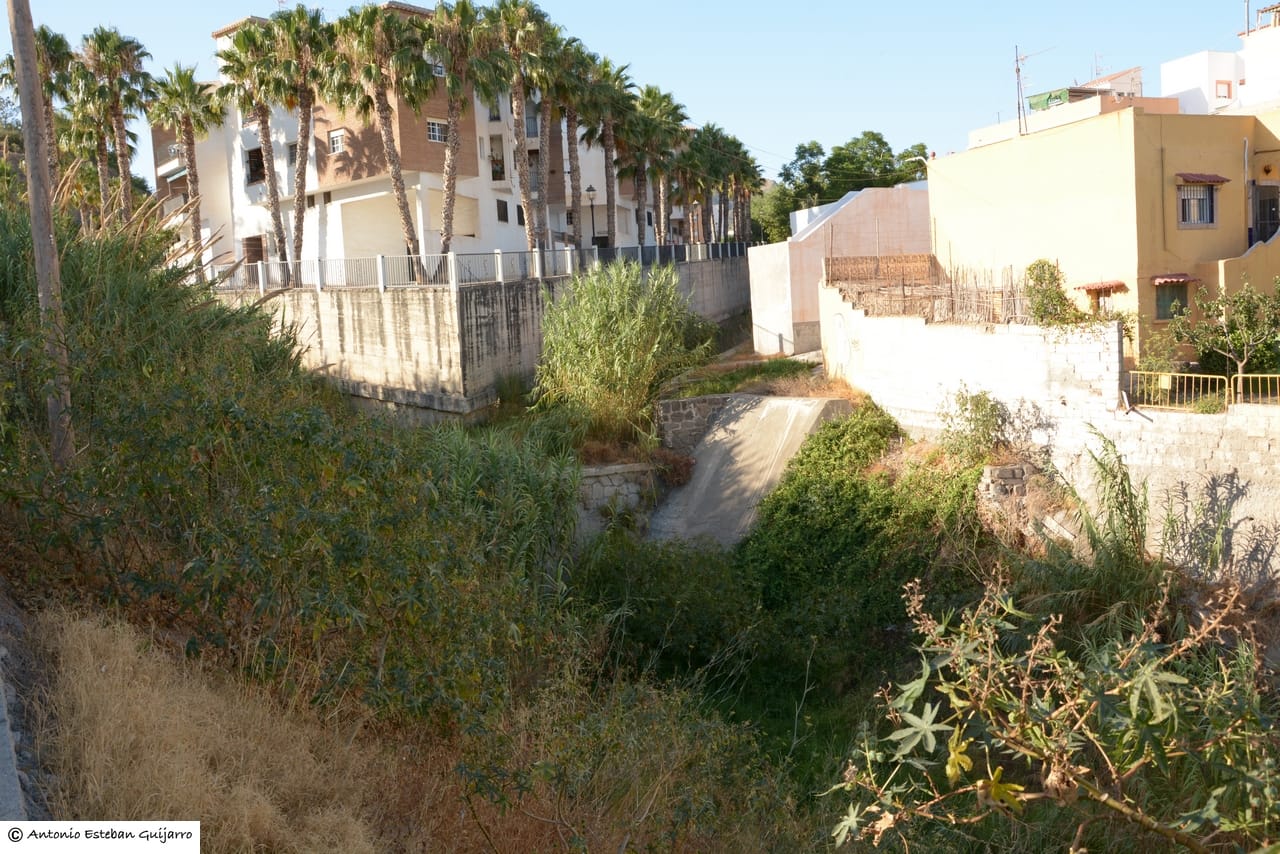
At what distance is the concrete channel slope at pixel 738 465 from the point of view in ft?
53.0

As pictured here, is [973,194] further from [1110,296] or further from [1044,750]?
[1044,750]

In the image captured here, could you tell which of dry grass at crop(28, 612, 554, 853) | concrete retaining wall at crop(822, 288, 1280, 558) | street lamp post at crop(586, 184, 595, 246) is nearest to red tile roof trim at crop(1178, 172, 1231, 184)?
concrete retaining wall at crop(822, 288, 1280, 558)

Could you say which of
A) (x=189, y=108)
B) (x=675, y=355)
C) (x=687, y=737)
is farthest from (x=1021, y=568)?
(x=189, y=108)

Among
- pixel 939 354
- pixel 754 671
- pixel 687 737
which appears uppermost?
pixel 939 354

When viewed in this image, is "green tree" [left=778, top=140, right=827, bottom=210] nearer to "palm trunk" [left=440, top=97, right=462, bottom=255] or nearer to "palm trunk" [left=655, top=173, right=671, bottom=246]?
"palm trunk" [left=655, top=173, right=671, bottom=246]

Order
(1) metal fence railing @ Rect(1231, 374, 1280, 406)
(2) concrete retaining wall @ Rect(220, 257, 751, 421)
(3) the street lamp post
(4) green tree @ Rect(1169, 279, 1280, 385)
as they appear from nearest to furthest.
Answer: (1) metal fence railing @ Rect(1231, 374, 1280, 406), (4) green tree @ Rect(1169, 279, 1280, 385), (2) concrete retaining wall @ Rect(220, 257, 751, 421), (3) the street lamp post

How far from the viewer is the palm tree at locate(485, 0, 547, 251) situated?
24.5 meters

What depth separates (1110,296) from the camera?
17.4m

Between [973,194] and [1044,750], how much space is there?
1763 centimetres

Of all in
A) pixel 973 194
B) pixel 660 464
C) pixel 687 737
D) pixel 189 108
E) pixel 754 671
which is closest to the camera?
pixel 687 737

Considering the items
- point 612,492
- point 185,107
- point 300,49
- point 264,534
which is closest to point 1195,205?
point 612,492

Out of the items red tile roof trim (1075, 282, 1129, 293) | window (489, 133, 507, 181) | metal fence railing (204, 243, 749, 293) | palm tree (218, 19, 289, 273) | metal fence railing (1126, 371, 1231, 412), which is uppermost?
palm tree (218, 19, 289, 273)

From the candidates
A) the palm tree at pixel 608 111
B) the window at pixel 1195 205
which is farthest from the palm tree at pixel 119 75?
the window at pixel 1195 205

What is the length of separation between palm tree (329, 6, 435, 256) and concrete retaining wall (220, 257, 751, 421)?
371 cm
